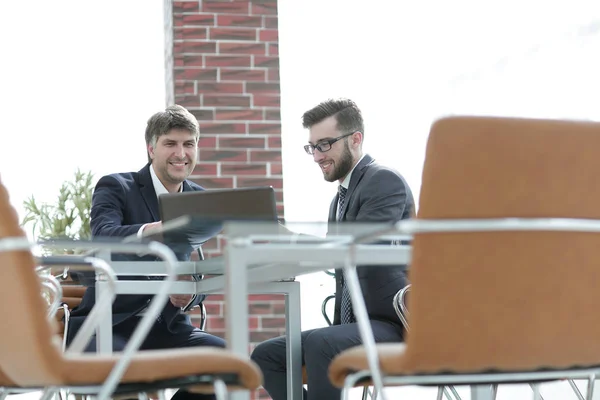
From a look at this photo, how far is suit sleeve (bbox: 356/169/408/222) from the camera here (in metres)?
3.58

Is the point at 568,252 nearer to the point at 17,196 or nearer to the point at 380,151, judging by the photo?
the point at 380,151

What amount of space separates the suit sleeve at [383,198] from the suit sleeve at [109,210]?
2.95ft

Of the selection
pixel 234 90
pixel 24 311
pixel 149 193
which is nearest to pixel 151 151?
pixel 149 193

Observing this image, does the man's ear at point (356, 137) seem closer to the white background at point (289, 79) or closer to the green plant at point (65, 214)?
the white background at point (289, 79)

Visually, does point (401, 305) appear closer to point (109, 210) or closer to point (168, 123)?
point (109, 210)

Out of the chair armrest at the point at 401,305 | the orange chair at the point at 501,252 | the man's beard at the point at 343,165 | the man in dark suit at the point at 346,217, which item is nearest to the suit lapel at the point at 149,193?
the man in dark suit at the point at 346,217

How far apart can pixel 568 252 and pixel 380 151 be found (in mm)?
3956

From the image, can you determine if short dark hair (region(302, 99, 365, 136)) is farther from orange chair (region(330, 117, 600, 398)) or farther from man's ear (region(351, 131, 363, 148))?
orange chair (region(330, 117, 600, 398))

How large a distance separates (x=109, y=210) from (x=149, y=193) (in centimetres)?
20

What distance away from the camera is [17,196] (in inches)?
218

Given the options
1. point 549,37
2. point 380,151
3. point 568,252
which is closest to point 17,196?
point 380,151

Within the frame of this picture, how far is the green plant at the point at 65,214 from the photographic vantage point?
5070mm

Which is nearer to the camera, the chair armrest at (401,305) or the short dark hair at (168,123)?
the chair armrest at (401,305)

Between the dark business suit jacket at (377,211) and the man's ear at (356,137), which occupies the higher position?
the man's ear at (356,137)
